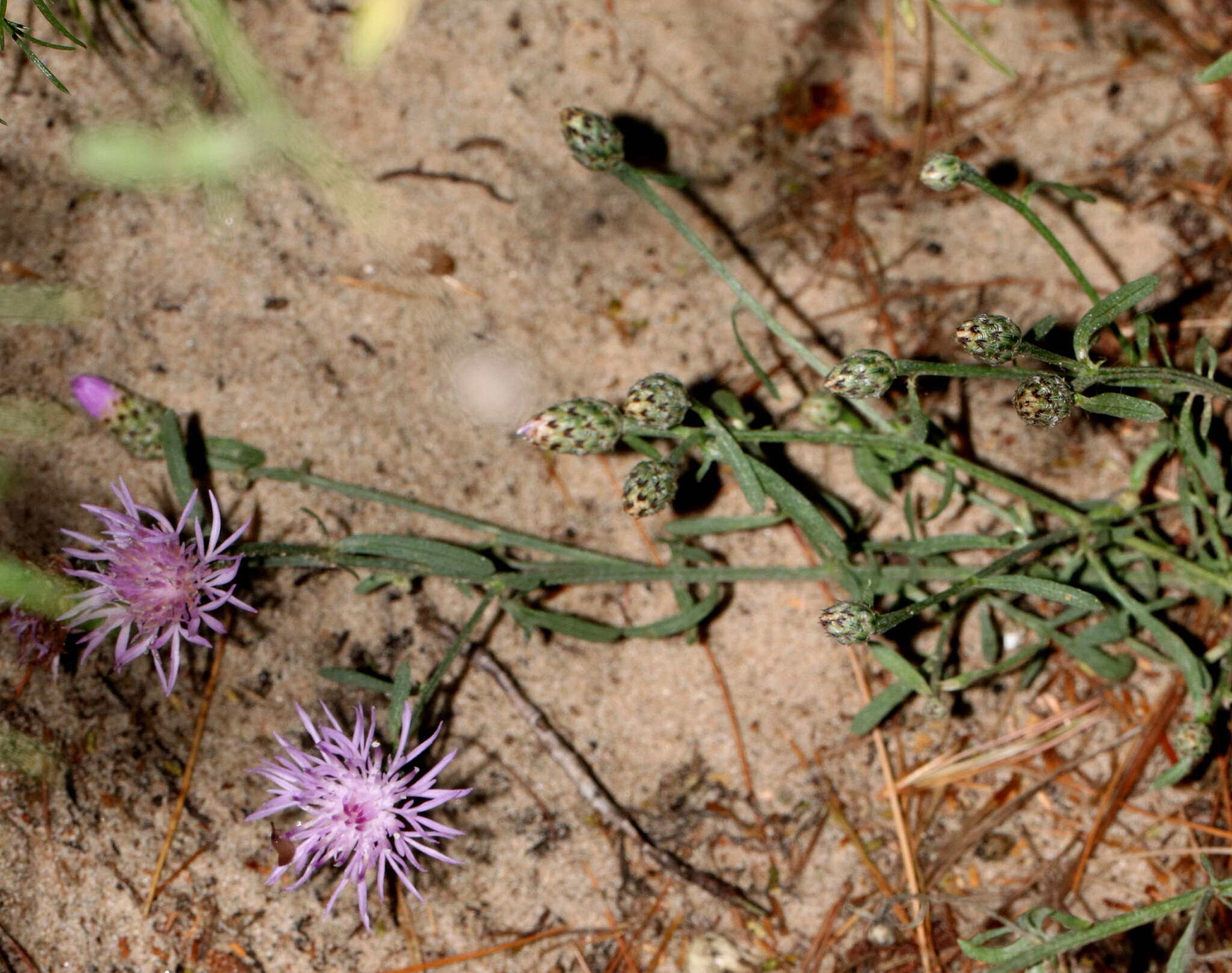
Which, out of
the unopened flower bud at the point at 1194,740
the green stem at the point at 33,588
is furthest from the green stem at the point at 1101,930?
the green stem at the point at 33,588

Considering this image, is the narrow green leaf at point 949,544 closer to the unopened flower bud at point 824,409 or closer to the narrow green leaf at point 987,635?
the narrow green leaf at point 987,635

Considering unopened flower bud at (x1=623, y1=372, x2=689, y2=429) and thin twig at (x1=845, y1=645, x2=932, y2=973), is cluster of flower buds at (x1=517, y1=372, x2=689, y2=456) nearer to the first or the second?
unopened flower bud at (x1=623, y1=372, x2=689, y2=429)

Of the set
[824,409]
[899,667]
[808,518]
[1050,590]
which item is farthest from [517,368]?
[1050,590]

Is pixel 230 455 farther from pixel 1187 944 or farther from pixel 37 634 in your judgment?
pixel 1187 944

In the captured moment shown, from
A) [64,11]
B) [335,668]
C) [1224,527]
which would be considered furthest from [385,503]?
[1224,527]

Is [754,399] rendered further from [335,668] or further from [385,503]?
[335,668]
